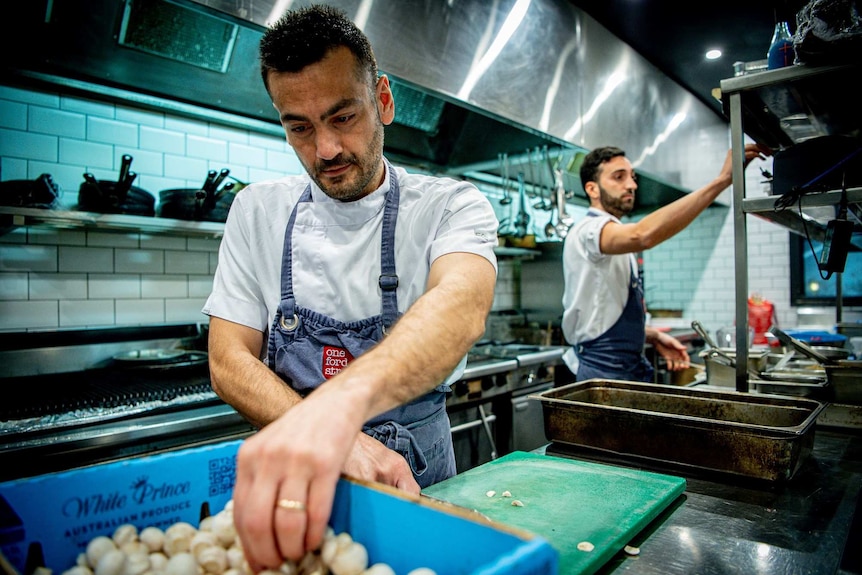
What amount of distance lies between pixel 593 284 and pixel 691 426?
67.3 inches

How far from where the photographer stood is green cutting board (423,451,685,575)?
0.89 meters

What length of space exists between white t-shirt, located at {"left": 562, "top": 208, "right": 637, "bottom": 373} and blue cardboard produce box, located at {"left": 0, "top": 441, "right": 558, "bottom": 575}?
7.70ft

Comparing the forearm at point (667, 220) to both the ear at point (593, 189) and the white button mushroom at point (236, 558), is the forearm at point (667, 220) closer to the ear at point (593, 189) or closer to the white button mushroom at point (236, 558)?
the ear at point (593, 189)

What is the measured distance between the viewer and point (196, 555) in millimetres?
710

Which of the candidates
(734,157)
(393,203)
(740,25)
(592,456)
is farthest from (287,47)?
(740,25)

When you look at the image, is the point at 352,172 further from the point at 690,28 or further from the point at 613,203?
the point at 690,28

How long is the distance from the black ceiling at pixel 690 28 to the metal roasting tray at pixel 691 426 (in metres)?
2.92

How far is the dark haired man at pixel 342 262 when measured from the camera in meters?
1.11

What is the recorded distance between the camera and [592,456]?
55.1 inches

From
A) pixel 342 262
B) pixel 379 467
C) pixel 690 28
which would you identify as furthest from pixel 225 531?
pixel 690 28

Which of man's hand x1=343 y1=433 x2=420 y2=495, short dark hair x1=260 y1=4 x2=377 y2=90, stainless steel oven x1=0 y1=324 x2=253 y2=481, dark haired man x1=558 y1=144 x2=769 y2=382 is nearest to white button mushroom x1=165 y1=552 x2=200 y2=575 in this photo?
man's hand x1=343 y1=433 x2=420 y2=495

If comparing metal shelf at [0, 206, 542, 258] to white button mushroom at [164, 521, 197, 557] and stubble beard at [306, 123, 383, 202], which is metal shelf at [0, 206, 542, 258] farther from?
white button mushroom at [164, 521, 197, 557]

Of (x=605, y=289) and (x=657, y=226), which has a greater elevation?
(x=657, y=226)

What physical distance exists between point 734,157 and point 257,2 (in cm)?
180
